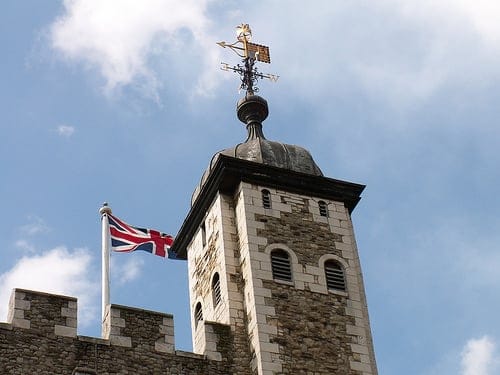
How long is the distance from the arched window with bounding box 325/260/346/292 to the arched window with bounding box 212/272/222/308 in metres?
2.26

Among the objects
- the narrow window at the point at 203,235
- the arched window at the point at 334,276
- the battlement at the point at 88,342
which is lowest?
the battlement at the point at 88,342

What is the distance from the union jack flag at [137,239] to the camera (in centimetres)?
2756

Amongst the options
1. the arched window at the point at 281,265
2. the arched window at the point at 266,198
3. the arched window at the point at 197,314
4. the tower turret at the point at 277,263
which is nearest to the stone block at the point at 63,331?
the tower turret at the point at 277,263

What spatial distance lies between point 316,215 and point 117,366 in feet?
20.1

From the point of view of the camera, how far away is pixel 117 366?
21328 mm

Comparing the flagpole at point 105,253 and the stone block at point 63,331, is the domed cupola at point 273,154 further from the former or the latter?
the stone block at point 63,331

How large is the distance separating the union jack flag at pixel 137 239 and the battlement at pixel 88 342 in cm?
544

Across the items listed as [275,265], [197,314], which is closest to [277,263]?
[275,265]

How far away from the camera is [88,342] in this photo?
21.4 meters

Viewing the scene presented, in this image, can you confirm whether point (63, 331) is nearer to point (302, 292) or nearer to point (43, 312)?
point (43, 312)

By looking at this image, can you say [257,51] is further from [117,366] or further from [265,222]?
[117,366]

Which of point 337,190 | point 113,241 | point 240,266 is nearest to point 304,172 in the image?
point 337,190

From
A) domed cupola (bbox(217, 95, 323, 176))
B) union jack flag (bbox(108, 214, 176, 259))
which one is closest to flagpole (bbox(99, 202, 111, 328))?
union jack flag (bbox(108, 214, 176, 259))

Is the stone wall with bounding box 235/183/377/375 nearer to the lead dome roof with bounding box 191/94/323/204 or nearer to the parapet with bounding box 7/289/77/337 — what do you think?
the lead dome roof with bounding box 191/94/323/204
